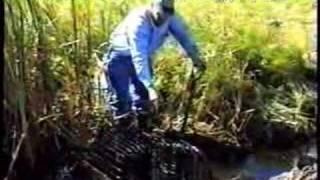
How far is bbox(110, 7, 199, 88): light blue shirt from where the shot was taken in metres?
2.38

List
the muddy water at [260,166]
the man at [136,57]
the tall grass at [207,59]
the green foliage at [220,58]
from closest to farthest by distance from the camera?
the tall grass at [207,59]
the green foliage at [220,58]
the man at [136,57]
the muddy water at [260,166]

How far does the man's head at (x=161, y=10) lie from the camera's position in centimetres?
243

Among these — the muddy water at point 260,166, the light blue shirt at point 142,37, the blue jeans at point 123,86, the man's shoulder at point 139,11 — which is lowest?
the muddy water at point 260,166

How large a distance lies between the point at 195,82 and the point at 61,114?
2.89 feet

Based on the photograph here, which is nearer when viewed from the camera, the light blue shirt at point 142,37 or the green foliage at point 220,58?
the green foliage at point 220,58

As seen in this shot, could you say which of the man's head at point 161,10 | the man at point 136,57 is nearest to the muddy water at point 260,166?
the man at point 136,57

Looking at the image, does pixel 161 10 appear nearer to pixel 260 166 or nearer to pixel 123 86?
pixel 123 86

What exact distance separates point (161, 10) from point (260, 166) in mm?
683

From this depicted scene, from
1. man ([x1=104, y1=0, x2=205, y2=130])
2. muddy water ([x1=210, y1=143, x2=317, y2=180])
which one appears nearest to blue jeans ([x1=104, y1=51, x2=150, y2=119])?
man ([x1=104, y1=0, x2=205, y2=130])

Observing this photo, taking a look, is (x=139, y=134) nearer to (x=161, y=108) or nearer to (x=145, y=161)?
(x=145, y=161)

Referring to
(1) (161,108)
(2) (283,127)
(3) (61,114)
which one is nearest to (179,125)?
(1) (161,108)

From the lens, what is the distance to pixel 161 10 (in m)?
2.46

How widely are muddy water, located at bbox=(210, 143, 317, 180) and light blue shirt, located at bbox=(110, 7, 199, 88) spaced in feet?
1.31

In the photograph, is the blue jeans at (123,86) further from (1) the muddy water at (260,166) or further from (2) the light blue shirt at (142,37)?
(1) the muddy water at (260,166)
